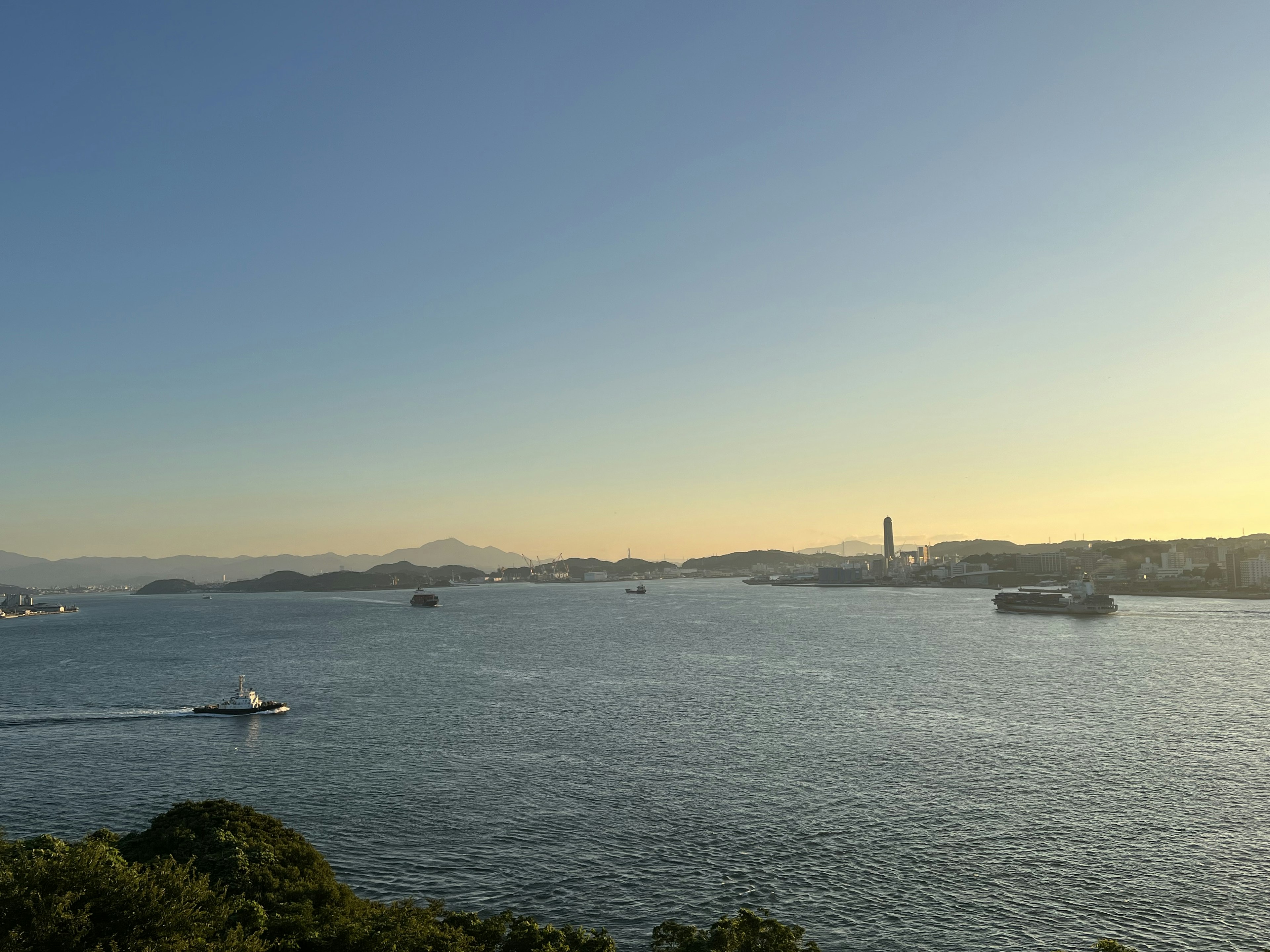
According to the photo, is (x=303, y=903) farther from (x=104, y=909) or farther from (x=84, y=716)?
(x=84, y=716)

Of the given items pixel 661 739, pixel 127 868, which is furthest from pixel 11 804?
pixel 661 739

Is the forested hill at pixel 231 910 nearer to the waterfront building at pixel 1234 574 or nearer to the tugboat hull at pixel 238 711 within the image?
the tugboat hull at pixel 238 711

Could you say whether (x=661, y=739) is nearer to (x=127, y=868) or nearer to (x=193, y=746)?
(x=193, y=746)

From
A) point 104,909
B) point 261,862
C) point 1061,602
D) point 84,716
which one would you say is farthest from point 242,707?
point 1061,602

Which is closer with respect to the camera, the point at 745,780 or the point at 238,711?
the point at 745,780

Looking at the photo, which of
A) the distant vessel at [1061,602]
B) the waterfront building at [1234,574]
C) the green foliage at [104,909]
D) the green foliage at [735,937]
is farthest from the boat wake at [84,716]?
the waterfront building at [1234,574]

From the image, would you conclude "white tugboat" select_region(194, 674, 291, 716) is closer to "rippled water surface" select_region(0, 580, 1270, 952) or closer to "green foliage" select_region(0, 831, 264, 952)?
"rippled water surface" select_region(0, 580, 1270, 952)
